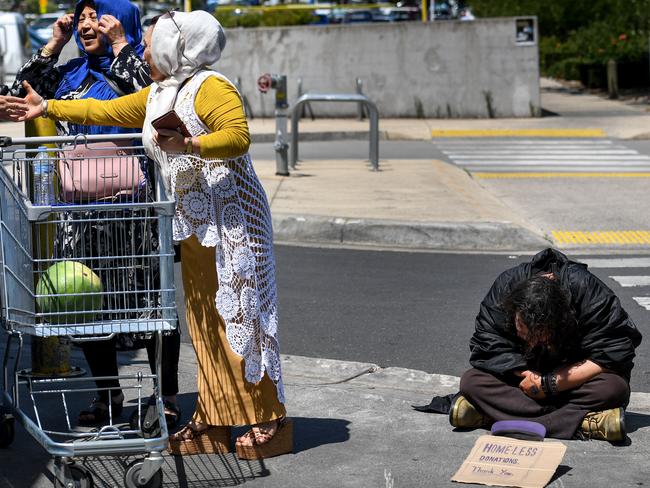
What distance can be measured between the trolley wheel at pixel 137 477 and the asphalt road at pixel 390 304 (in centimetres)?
251

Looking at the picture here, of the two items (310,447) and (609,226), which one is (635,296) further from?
(310,447)

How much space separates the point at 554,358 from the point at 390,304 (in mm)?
3032

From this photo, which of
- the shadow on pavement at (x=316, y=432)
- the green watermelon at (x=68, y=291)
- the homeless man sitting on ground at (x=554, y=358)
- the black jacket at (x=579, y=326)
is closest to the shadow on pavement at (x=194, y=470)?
the shadow on pavement at (x=316, y=432)

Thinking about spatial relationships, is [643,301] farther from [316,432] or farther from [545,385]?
[316,432]

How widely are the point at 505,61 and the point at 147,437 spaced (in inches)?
698

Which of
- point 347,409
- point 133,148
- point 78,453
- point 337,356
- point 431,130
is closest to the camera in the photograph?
point 78,453

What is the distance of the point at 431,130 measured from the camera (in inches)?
794

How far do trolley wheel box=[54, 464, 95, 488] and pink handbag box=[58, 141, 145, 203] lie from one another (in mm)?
1137

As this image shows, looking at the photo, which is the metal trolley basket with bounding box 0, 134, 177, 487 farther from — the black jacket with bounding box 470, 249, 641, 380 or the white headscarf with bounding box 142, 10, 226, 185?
the black jacket with bounding box 470, 249, 641, 380

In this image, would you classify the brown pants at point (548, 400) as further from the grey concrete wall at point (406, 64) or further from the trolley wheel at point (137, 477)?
the grey concrete wall at point (406, 64)

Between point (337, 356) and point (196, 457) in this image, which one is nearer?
point (196, 457)

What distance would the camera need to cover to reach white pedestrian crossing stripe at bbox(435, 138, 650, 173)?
15.6 meters

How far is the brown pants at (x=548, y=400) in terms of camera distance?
→ 209 inches

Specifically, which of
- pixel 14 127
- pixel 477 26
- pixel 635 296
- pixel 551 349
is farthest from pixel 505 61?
pixel 551 349
